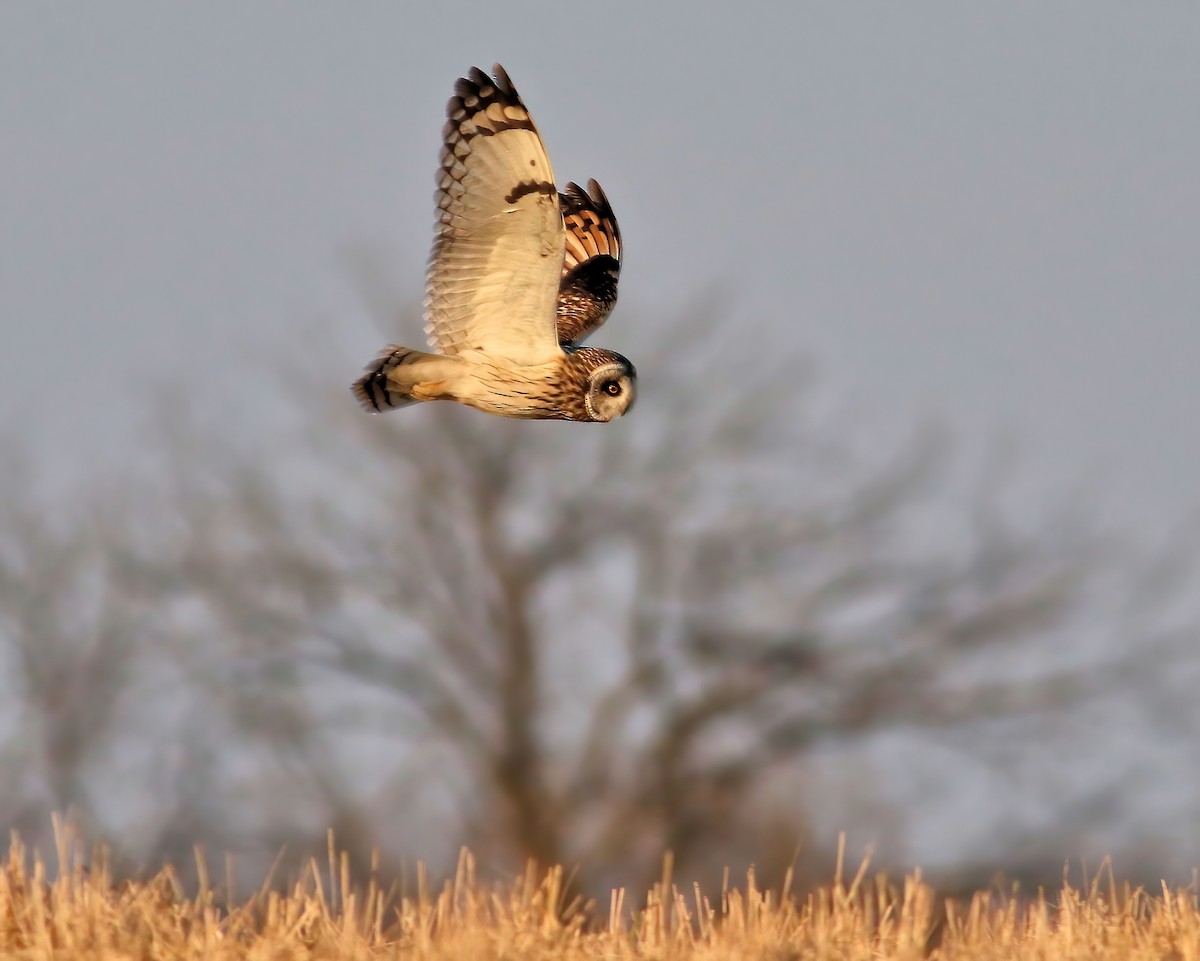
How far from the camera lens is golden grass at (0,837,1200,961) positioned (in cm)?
488

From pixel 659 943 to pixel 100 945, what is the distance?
165cm

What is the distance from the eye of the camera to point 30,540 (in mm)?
19797

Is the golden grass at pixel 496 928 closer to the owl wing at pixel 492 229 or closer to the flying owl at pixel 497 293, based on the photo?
the flying owl at pixel 497 293

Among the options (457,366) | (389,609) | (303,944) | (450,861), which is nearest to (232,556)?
(389,609)

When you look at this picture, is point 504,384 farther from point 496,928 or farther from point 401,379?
point 496,928

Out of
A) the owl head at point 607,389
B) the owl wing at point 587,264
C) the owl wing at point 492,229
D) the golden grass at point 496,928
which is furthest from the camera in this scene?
the owl wing at point 587,264

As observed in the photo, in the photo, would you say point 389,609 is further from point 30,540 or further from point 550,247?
point 550,247

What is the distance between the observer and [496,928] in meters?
5.29

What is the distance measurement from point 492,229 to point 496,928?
Result: 2.79 m

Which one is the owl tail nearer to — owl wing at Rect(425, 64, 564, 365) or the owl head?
owl wing at Rect(425, 64, 564, 365)

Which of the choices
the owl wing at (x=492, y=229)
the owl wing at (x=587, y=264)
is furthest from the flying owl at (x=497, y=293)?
the owl wing at (x=587, y=264)

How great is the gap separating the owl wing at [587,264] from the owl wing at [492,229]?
2.85 feet

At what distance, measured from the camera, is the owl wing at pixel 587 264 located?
8.13 metres

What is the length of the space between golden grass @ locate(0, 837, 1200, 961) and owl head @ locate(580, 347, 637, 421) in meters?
2.09
